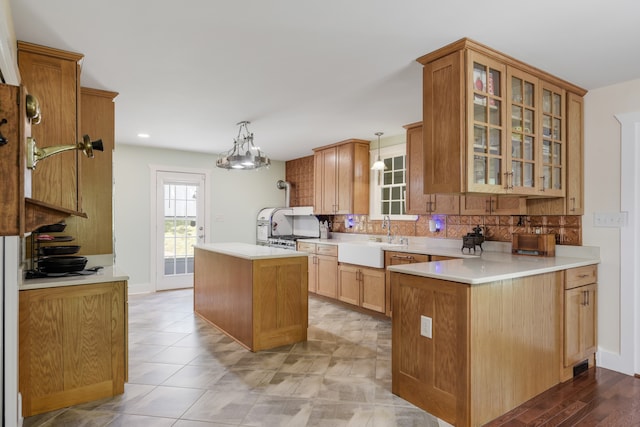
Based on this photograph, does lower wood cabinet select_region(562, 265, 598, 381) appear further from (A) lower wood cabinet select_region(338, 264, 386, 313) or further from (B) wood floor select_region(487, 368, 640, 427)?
(A) lower wood cabinet select_region(338, 264, 386, 313)

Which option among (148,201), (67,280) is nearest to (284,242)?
(148,201)

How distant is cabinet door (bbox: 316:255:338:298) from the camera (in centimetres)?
504

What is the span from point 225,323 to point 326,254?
1820 mm

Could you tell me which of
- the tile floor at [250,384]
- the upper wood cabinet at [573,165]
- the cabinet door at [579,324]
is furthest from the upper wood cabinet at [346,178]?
the cabinet door at [579,324]

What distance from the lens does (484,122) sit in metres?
2.50

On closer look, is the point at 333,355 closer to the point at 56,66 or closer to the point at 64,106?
the point at 64,106

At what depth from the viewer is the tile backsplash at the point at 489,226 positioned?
3398 mm

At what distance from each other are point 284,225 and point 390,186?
7.38ft

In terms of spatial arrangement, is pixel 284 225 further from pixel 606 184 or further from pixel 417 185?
pixel 606 184

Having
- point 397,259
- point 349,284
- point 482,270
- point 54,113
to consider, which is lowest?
point 349,284

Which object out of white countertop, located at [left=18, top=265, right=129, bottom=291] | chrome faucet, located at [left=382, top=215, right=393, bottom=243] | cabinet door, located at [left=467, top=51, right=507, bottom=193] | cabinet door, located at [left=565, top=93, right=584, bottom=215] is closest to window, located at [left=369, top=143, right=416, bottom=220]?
chrome faucet, located at [left=382, top=215, right=393, bottom=243]

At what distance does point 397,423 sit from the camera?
2225 mm

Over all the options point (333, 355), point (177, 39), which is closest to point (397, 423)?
point (333, 355)

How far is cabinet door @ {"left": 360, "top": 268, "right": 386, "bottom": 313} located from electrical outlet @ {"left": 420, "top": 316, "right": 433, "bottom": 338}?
1930 mm
